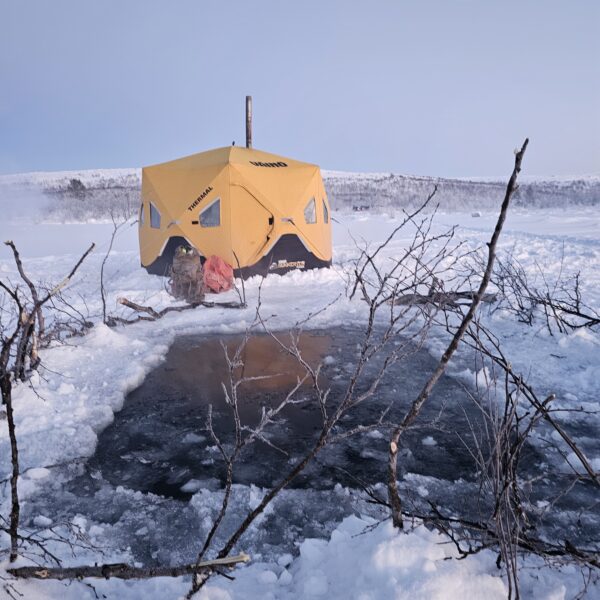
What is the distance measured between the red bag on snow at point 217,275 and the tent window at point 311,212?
2.25m

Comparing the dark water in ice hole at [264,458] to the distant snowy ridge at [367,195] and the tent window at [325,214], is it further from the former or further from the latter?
the distant snowy ridge at [367,195]

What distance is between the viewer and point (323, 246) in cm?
1059

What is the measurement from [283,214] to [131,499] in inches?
287

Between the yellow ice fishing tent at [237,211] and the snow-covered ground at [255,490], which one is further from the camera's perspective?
the yellow ice fishing tent at [237,211]

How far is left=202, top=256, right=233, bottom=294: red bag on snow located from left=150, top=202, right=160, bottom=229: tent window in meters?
2.03

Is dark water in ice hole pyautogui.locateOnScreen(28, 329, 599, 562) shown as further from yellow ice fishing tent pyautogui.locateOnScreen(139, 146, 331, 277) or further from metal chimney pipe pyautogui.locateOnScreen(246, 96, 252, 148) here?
metal chimney pipe pyautogui.locateOnScreen(246, 96, 252, 148)

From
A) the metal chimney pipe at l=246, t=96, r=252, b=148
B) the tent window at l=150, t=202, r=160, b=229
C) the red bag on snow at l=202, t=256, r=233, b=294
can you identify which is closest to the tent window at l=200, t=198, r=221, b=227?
the red bag on snow at l=202, t=256, r=233, b=294

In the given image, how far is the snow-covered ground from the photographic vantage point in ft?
6.11

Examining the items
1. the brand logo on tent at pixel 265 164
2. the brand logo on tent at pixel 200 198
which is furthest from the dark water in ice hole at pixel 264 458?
the brand logo on tent at pixel 265 164

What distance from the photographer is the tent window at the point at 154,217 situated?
1020 centimetres

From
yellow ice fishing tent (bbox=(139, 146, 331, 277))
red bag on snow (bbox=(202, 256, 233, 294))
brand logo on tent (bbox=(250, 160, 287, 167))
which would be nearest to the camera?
red bag on snow (bbox=(202, 256, 233, 294))

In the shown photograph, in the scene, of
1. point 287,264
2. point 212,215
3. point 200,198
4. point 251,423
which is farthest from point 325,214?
point 251,423

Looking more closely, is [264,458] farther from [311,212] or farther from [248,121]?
[248,121]

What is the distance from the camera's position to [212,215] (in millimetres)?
9461
